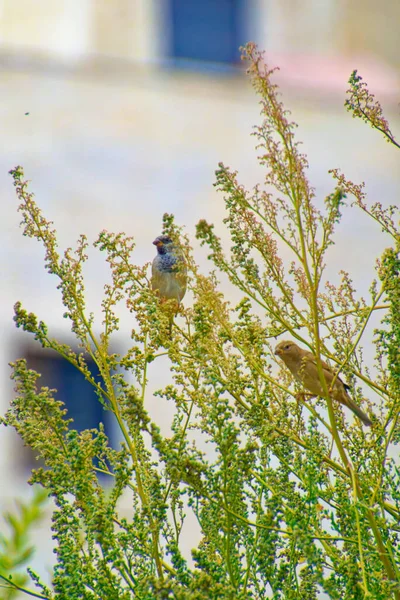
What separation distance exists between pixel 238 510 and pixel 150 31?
387 centimetres

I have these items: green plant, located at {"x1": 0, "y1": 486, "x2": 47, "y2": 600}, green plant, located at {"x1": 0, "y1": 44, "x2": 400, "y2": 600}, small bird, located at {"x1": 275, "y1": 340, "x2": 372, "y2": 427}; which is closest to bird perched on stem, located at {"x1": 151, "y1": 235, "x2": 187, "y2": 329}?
small bird, located at {"x1": 275, "y1": 340, "x2": 372, "y2": 427}

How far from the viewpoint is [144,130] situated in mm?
4445

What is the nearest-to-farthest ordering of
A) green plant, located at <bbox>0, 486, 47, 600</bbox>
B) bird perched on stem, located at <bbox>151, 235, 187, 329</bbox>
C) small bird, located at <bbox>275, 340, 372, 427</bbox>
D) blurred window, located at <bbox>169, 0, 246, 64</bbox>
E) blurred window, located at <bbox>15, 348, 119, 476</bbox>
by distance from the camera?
green plant, located at <bbox>0, 486, 47, 600</bbox> < small bird, located at <bbox>275, 340, 372, 427</bbox> < bird perched on stem, located at <bbox>151, 235, 187, 329</bbox> < blurred window, located at <bbox>15, 348, 119, 476</bbox> < blurred window, located at <bbox>169, 0, 246, 64</bbox>

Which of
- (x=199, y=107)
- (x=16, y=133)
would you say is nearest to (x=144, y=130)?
(x=199, y=107)

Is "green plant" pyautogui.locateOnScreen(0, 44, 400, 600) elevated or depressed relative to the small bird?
depressed

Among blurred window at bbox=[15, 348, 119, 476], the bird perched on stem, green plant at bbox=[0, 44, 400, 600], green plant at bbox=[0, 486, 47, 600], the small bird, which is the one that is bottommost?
green plant at bbox=[0, 486, 47, 600]

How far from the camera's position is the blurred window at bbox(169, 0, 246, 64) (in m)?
4.53

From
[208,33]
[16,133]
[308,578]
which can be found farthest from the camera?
[208,33]

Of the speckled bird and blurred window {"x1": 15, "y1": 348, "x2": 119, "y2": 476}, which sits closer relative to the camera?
the speckled bird

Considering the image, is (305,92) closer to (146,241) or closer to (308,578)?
(146,241)

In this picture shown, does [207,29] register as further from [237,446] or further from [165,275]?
[237,446]

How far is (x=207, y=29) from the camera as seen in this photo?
15.0 feet

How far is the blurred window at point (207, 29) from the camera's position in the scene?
4531 millimetres

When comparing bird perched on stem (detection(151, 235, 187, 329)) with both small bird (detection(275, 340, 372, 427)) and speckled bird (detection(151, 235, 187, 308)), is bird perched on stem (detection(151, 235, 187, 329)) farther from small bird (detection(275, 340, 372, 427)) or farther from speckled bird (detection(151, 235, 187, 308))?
small bird (detection(275, 340, 372, 427))
